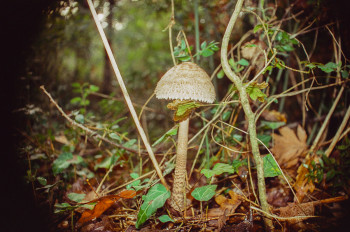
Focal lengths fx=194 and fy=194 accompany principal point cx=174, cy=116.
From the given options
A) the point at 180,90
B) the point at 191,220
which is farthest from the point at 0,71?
the point at 191,220

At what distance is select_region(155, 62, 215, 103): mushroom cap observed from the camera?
129 cm

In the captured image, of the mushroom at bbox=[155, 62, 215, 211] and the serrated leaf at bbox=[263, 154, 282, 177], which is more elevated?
the mushroom at bbox=[155, 62, 215, 211]

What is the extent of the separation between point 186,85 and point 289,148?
3.69ft

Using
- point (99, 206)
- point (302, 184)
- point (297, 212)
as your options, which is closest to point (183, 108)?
point (99, 206)

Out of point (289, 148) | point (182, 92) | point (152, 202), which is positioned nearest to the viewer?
point (152, 202)

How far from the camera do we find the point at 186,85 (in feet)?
4.25

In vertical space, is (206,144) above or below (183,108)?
below

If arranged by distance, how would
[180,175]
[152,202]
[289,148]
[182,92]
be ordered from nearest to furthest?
[152,202] → [182,92] → [180,175] → [289,148]

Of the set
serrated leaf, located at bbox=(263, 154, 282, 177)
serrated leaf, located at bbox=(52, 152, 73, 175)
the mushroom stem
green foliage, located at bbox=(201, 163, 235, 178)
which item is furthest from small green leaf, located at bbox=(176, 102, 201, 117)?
serrated leaf, located at bbox=(52, 152, 73, 175)

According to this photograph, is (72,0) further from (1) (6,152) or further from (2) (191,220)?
(2) (191,220)

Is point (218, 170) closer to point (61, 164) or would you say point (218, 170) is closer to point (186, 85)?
point (186, 85)

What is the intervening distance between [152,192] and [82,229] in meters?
0.53

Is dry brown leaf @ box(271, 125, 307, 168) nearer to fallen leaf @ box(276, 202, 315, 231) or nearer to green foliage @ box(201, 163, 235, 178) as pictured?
fallen leaf @ box(276, 202, 315, 231)

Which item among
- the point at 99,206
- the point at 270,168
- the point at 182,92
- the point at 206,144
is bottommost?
the point at 99,206
